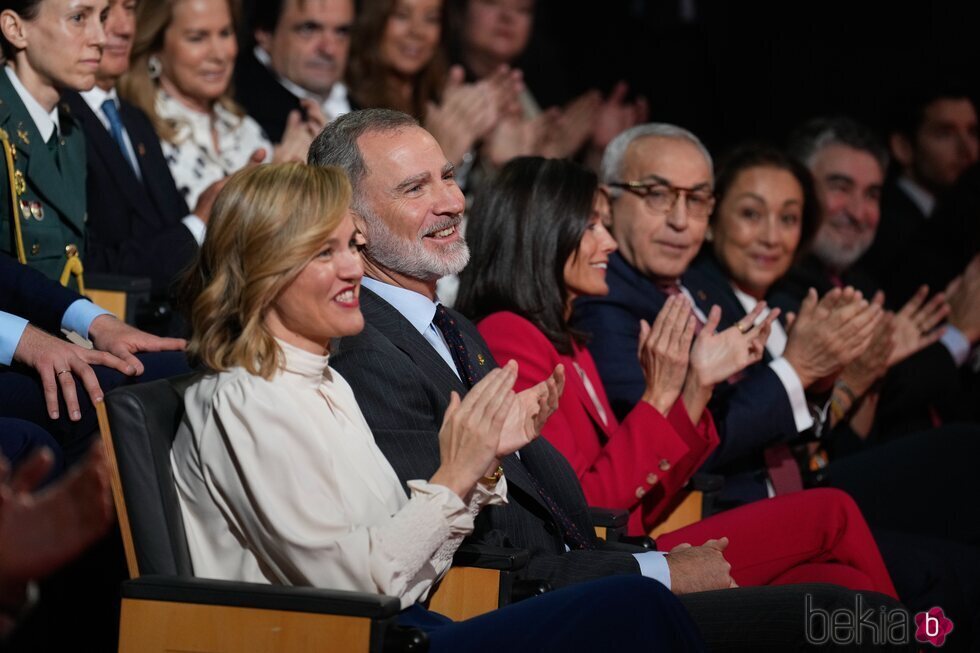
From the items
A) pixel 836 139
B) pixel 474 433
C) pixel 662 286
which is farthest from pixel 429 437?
pixel 836 139

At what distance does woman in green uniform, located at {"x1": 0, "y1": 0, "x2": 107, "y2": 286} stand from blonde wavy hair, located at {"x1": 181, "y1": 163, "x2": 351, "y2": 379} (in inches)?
40.2

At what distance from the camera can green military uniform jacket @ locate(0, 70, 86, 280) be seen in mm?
3051

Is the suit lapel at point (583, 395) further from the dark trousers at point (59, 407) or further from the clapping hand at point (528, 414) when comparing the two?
the dark trousers at point (59, 407)

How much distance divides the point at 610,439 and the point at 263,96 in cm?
230

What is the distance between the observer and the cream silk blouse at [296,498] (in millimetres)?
2064

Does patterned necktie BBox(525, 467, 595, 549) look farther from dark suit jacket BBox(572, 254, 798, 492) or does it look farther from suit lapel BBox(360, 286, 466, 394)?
dark suit jacket BBox(572, 254, 798, 492)

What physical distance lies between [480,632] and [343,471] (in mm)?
317

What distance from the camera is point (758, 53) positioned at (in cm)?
666

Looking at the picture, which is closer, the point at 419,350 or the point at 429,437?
the point at 429,437

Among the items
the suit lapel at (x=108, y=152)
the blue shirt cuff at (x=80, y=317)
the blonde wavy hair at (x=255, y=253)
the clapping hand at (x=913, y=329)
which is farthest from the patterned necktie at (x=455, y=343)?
the clapping hand at (x=913, y=329)

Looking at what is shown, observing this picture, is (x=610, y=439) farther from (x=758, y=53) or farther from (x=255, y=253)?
(x=758, y=53)

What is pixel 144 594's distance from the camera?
2.05m

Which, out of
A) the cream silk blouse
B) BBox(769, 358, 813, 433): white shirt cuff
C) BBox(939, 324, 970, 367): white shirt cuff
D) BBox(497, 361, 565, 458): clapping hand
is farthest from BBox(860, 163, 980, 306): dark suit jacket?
the cream silk blouse

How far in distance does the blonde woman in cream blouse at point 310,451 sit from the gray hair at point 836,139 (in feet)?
10.1
